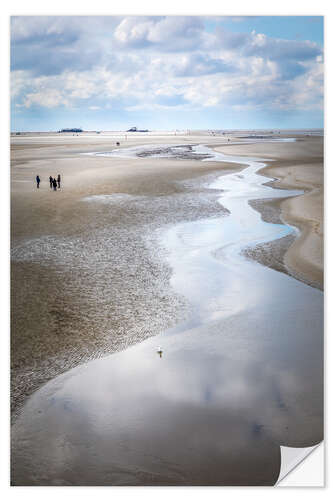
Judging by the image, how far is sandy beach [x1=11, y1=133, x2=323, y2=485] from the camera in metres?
4.13

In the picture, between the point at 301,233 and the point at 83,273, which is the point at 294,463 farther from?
the point at 301,233

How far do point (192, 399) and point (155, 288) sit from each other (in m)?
3.10

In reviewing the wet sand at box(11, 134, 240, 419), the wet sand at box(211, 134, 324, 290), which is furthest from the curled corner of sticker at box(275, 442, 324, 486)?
the wet sand at box(211, 134, 324, 290)

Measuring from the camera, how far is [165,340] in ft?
20.1

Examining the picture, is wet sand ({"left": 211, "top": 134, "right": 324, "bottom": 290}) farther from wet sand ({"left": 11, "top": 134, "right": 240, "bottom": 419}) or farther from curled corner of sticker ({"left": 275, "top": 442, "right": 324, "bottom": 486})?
curled corner of sticker ({"left": 275, "top": 442, "right": 324, "bottom": 486})

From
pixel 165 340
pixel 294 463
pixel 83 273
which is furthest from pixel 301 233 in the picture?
pixel 294 463

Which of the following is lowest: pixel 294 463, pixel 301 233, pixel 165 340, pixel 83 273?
pixel 294 463

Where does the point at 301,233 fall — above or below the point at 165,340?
above

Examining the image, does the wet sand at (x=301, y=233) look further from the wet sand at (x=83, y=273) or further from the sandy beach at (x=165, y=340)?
the wet sand at (x=83, y=273)
